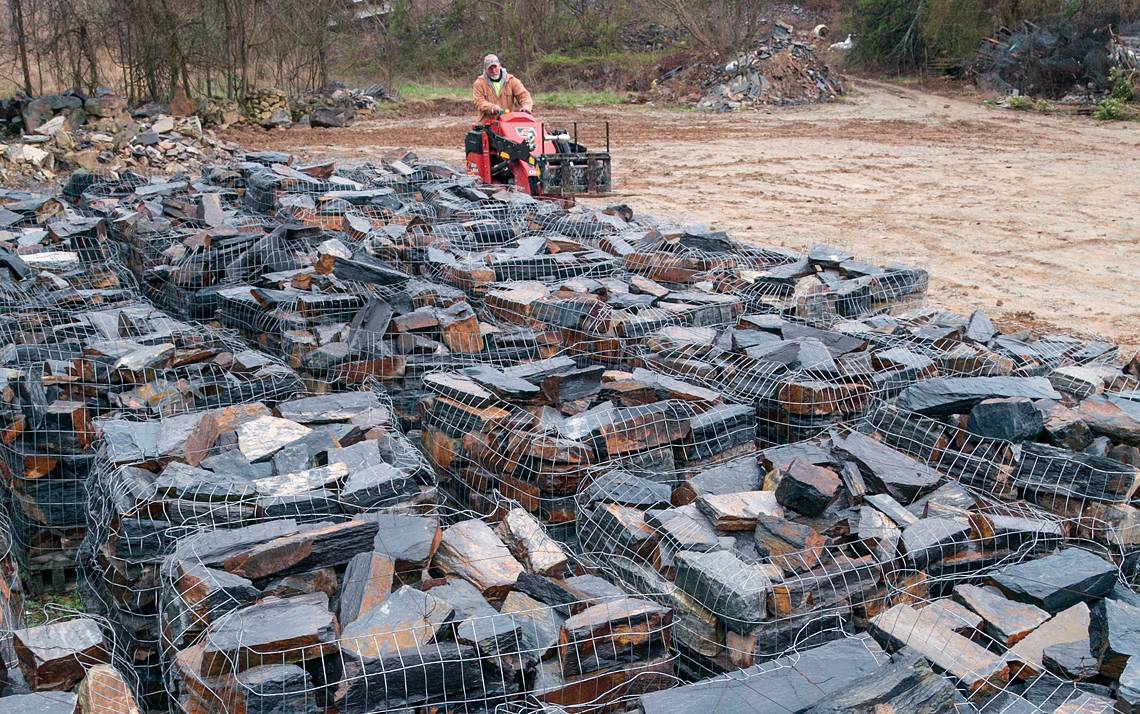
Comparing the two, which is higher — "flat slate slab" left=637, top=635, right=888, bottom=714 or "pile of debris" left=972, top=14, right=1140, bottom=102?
"pile of debris" left=972, top=14, right=1140, bottom=102

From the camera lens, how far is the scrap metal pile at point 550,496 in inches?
128

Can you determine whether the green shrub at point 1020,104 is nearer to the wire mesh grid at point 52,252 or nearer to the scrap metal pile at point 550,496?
the scrap metal pile at point 550,496

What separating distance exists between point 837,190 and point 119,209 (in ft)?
33.9

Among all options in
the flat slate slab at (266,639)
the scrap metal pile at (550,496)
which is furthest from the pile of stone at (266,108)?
the flat slate slab at (266,639)

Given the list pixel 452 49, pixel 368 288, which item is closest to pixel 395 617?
pixel 368 288

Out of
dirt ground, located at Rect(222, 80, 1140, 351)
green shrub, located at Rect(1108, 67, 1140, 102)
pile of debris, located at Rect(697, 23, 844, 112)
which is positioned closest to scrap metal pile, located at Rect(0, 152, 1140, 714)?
dirt ground, located at Rect(222, 80, 1140, 351)

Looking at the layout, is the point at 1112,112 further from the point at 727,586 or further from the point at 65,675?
the point at 65,675

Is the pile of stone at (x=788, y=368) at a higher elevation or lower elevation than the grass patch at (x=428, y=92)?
lower

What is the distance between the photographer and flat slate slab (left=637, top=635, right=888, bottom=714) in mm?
3043

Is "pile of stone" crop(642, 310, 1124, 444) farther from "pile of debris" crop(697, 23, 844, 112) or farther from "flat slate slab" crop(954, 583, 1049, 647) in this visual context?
"pile of debris" crop(697, 23, 844, 112)

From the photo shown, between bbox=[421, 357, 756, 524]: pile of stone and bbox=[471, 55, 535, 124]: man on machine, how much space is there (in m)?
7.93

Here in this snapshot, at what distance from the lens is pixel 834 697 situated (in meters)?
2.94

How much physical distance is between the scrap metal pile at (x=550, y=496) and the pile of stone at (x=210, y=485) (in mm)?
16

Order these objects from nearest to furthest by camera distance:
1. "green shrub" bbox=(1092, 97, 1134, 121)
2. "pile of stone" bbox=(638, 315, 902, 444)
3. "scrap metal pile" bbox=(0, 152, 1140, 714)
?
"scrap metal pile" bbox=(0, 152, 1140, 714) < "pile of stone" bbox=(638, 315, 902, 444) < "green shrub" bbox=(1092, 97, 1134, 121)
